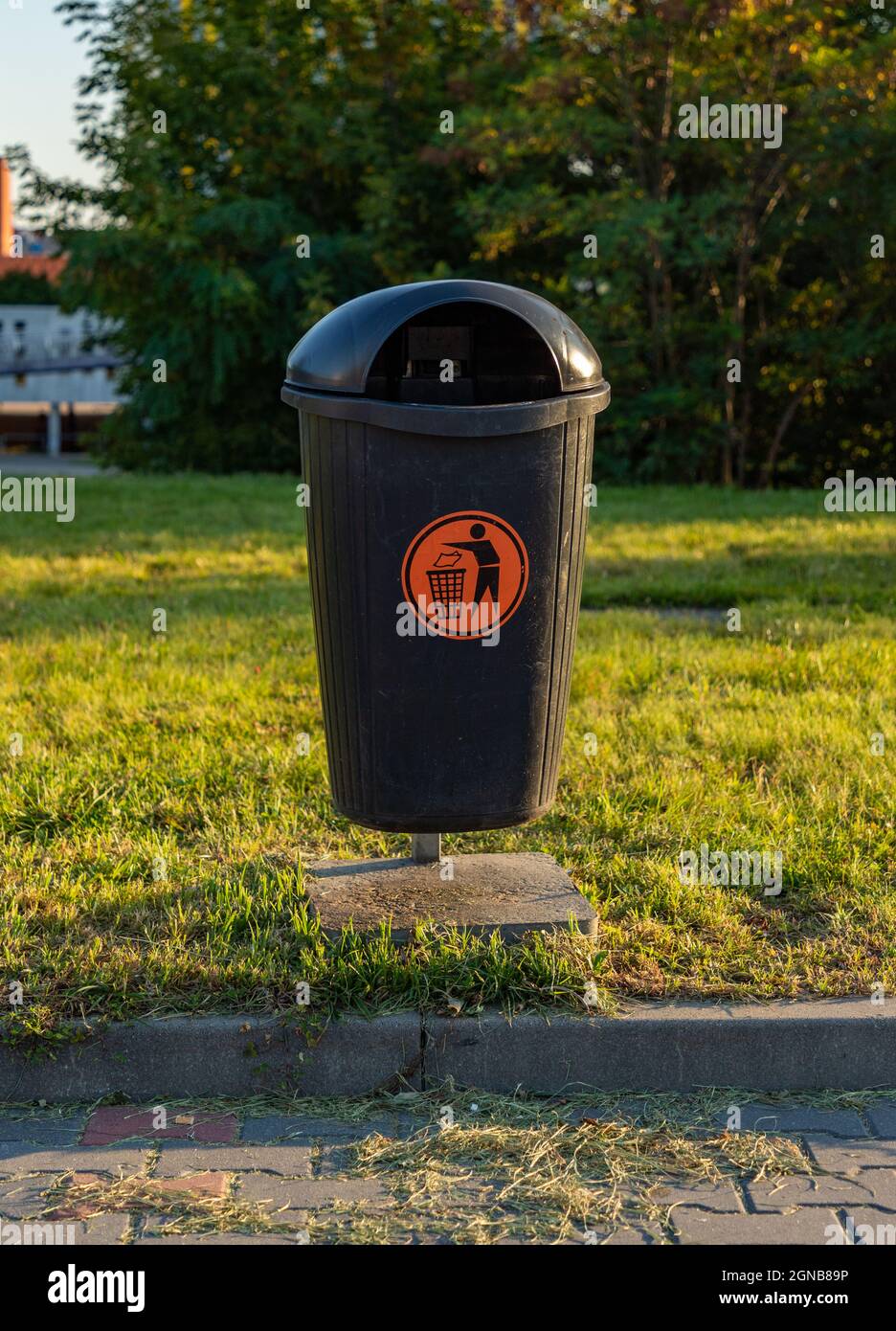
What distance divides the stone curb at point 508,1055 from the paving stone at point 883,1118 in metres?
0.10

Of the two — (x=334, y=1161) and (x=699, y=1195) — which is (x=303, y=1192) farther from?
(x=699, y=1195)

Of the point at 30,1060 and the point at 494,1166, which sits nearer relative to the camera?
the point at 494,1166

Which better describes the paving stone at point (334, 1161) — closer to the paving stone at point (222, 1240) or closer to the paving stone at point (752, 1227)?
the paving stone at point (222, 1240)

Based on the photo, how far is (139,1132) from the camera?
3154 millimetres

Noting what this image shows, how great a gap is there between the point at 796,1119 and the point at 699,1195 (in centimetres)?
43

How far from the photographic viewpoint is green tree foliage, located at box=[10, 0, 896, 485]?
1528 cm

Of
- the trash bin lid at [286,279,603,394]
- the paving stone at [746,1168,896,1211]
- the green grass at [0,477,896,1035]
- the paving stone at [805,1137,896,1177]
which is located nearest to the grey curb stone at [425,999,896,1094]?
the green grass at [0,477,896,1035]

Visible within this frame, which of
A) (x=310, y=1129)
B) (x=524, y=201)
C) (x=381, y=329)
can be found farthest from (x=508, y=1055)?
(x=524, y=201)

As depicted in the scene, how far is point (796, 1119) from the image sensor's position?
127 inches

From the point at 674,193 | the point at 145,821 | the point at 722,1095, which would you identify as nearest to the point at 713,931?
the point at 722,1095

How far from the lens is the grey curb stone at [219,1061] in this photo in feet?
10.8

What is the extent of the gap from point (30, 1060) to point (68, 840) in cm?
114
